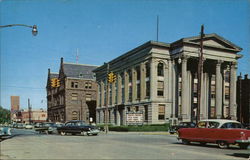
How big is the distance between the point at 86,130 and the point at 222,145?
1632 cm

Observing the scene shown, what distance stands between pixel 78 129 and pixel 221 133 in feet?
56.3

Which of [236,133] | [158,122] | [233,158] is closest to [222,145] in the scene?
[236,133]

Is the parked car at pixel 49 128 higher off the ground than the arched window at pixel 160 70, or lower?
lower

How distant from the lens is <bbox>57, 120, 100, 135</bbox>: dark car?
3028cm

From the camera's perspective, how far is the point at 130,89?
59781 mm

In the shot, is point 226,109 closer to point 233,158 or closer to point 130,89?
point 130,89

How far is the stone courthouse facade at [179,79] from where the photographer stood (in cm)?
4981

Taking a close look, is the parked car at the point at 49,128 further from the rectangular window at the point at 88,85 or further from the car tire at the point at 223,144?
the rectangular window at the point at 88,85

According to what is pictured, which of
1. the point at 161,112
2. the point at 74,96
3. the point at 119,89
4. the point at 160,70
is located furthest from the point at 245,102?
the point at 74,96

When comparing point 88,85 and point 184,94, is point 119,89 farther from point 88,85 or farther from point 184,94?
point 88,85

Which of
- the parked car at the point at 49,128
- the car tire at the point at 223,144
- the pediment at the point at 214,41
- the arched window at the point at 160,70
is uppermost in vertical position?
the pediment at the point at 214,41

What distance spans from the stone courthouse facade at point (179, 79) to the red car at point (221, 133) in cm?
2942

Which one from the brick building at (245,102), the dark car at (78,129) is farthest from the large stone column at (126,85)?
the dark car at (78,129)

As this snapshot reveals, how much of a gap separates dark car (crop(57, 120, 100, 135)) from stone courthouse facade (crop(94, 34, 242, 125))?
2110cm
